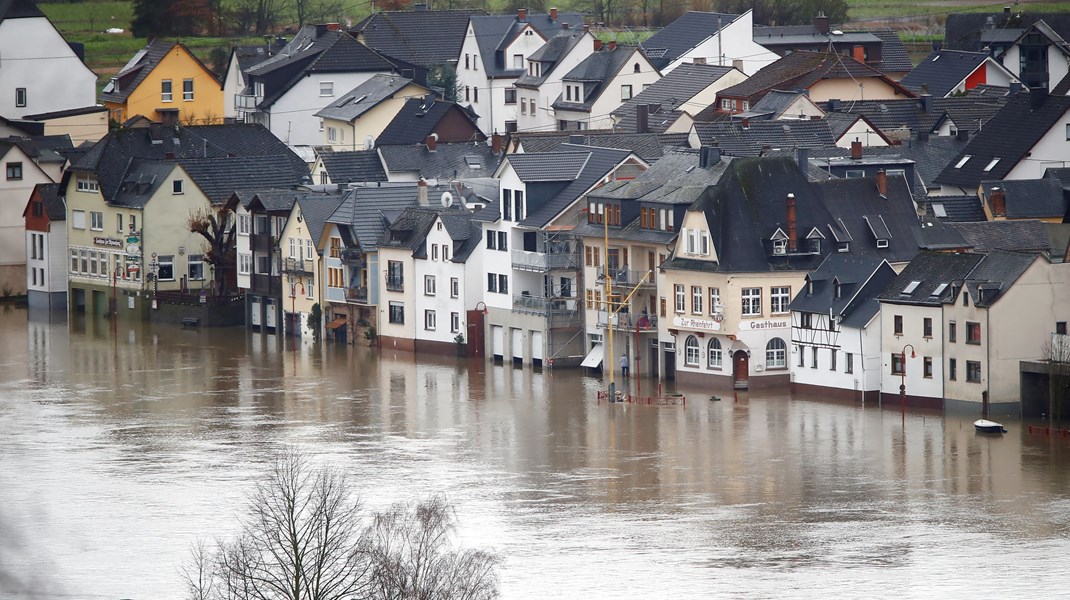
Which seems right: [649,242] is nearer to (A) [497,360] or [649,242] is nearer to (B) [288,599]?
(A) [497,360]

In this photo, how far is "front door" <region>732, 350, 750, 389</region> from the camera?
84.7 m

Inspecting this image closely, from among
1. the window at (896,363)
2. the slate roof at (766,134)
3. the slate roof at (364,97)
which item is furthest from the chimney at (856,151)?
the slate roof at (364,97)

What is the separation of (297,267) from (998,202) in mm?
26227

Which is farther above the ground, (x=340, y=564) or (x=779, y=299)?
(x=779, y=299)

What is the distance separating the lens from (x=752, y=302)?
8438cm

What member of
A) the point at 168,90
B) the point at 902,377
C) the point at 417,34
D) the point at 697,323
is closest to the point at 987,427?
the point at 902,377

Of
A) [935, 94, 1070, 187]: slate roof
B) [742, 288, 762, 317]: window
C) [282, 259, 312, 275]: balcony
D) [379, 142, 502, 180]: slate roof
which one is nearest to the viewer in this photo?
[742, 288, 762, 317]: window

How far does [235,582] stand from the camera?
175 ft

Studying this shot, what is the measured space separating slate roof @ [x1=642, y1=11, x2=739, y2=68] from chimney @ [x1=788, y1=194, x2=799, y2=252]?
50.7 meters

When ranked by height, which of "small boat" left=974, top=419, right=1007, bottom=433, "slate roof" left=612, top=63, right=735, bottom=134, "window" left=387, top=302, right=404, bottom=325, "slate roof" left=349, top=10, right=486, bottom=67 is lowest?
"small boat" left=974, top=419, right=1007, bottom=433

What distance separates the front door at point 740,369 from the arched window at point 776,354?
661 millimetres

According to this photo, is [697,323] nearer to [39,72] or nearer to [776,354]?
[776,354]

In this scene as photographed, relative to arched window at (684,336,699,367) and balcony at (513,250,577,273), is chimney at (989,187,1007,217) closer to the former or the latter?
arched window at (684,336,699,367)

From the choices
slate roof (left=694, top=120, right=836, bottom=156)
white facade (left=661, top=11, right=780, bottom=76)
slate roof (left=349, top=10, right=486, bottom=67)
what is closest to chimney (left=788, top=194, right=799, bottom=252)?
slate roof (left=694, top=120, right=836, bottom=156)
